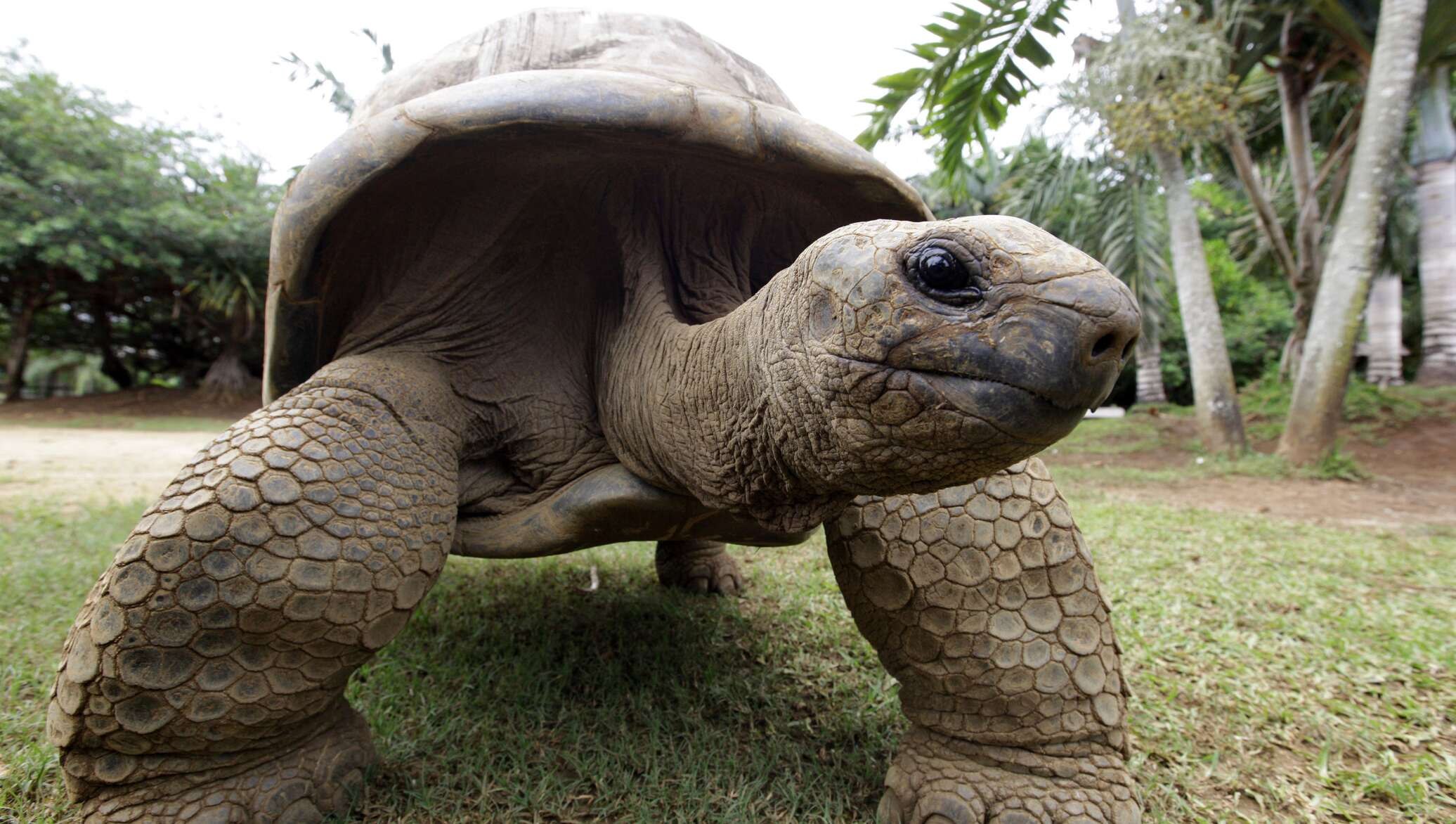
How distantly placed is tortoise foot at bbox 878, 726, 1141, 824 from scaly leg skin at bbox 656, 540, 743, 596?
50.1 inches

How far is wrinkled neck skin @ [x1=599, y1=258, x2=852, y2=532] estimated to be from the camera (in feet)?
2.97

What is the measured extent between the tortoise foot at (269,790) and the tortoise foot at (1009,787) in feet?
3.03

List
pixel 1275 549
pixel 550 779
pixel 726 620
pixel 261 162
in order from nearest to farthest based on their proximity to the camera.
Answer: pixel 550 779, pixel 726 620, pixel 1275 549, pixel 261 162

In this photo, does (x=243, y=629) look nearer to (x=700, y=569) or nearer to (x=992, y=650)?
(x=992, y=650)

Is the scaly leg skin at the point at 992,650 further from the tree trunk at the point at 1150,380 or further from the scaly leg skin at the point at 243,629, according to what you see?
the tree trunk at the point at 1150,380

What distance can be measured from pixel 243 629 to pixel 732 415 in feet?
2.68

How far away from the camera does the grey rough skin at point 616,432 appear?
77 cm

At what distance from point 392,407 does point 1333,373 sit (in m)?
6.42

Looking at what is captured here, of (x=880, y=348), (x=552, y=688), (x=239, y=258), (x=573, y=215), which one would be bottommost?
(x=552, y=688)

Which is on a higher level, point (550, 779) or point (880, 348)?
point (880, 348)

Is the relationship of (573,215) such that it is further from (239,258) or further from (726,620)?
(239,258)

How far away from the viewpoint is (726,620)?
85.9 inches

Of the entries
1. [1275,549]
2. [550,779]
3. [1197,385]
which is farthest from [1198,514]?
[550,779]

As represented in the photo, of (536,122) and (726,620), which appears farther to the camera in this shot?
(726,620)
